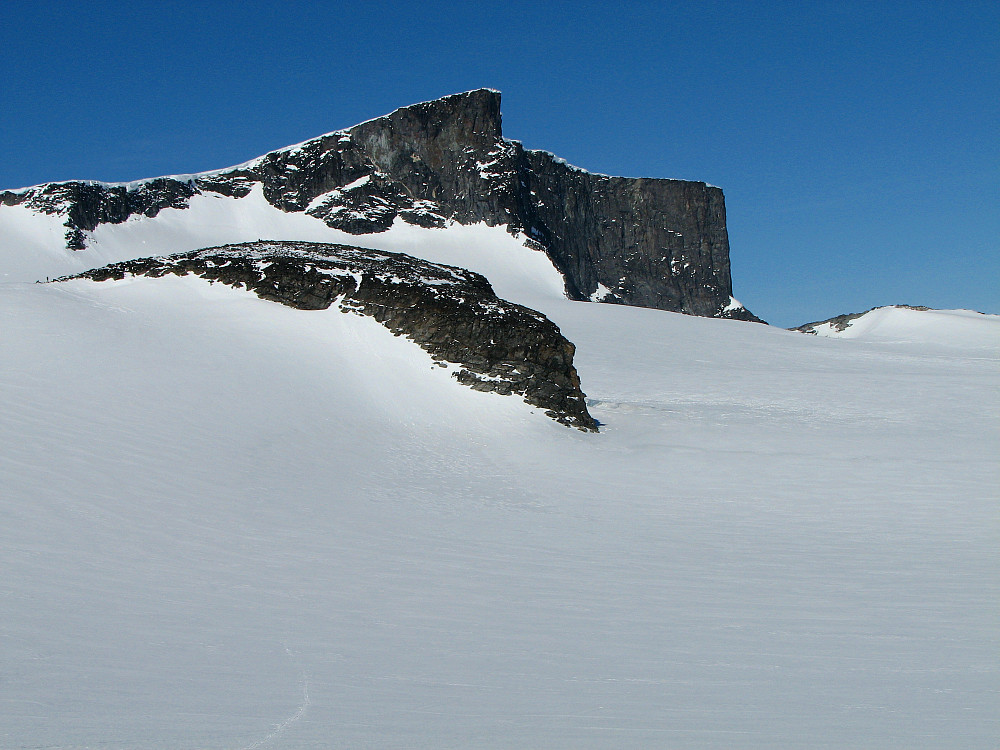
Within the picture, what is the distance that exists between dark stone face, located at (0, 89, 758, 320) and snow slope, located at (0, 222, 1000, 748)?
57083 mm

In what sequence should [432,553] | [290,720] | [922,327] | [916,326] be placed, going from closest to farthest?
1. [290,720]
2. [432,553]
3. [922,327]
4. [916,326]

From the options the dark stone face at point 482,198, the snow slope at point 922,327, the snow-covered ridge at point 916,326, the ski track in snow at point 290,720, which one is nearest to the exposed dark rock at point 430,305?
the ski track in snow at point 290,720

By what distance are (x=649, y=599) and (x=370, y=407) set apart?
11.4 m

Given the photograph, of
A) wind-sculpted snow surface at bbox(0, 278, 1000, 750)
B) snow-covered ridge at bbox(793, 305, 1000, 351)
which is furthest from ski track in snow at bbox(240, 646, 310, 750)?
snow-covered ridge at bbox(793, 305, 1000, 351)

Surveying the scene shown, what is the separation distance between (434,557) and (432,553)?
0.18 m

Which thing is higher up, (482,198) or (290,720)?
(482,198)

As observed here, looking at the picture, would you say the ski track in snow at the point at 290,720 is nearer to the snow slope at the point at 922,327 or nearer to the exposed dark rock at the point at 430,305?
the exposed dark rock at the point at 430,305

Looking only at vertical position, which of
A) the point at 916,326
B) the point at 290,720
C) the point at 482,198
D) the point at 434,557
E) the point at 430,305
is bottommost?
the point at 290,720

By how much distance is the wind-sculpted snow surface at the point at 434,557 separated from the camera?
14.5ft

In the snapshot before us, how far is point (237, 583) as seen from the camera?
6836 millimetres

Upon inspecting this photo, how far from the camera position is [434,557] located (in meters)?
8.34

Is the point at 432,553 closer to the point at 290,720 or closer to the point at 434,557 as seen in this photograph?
the point at 434,557

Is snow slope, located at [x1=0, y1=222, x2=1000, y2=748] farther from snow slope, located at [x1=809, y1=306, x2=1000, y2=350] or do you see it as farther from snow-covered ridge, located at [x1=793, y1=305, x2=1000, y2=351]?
snow slope, located at [x1=809, y1=306, x2=1000, y2=350]

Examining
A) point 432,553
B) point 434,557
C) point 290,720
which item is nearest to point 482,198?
point 432,553
